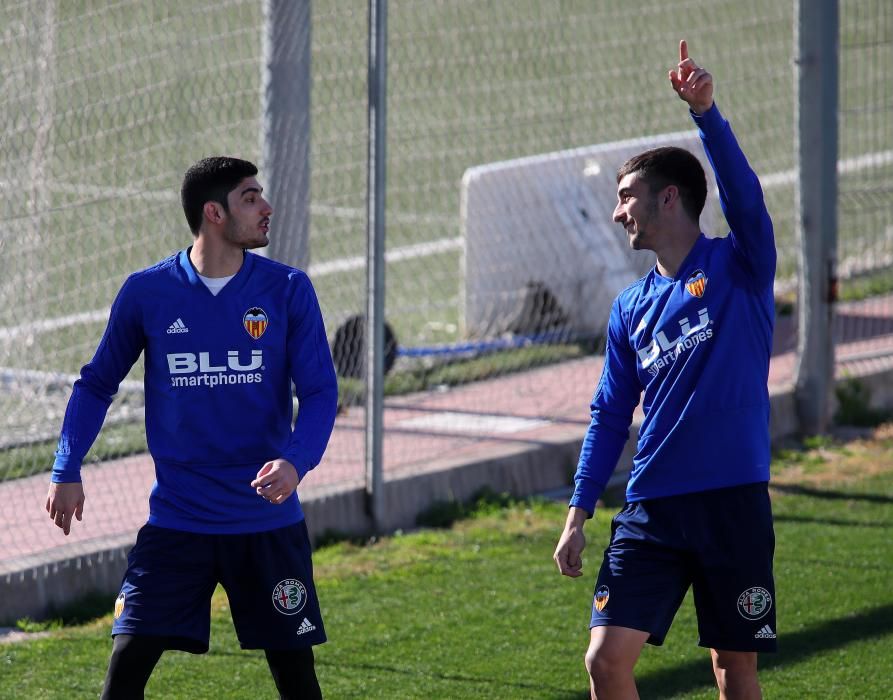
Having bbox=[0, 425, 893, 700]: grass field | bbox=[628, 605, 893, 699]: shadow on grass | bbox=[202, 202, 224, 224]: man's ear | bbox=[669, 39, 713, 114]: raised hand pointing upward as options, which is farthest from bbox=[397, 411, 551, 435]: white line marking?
bbox=[669, 39, 713, 114]: raised hand pointing upward

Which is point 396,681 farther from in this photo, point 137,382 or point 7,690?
point 137,382

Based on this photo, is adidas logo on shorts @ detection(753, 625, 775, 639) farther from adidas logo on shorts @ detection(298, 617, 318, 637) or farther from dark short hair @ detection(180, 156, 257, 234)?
dark short hair @ detection(180, 156, 257, 234)

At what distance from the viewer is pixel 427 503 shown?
295 inches

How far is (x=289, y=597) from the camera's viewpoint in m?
4.18

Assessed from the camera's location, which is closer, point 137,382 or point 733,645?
point 733,645

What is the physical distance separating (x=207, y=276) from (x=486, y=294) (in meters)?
5.94

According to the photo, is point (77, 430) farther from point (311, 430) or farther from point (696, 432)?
point (696, 432)

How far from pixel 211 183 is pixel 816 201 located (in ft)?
17.5

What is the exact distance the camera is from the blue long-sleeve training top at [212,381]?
13.6 ft

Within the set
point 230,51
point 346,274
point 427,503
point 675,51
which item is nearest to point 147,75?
point 230,51

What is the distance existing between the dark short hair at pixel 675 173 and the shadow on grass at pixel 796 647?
1.80 meters

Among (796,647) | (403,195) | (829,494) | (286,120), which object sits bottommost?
(796,647)

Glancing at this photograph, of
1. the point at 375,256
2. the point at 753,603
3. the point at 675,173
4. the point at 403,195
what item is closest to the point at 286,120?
the point at 375,256

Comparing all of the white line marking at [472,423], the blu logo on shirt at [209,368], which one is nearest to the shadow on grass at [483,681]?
the blu logo on shirt at [209,368]
